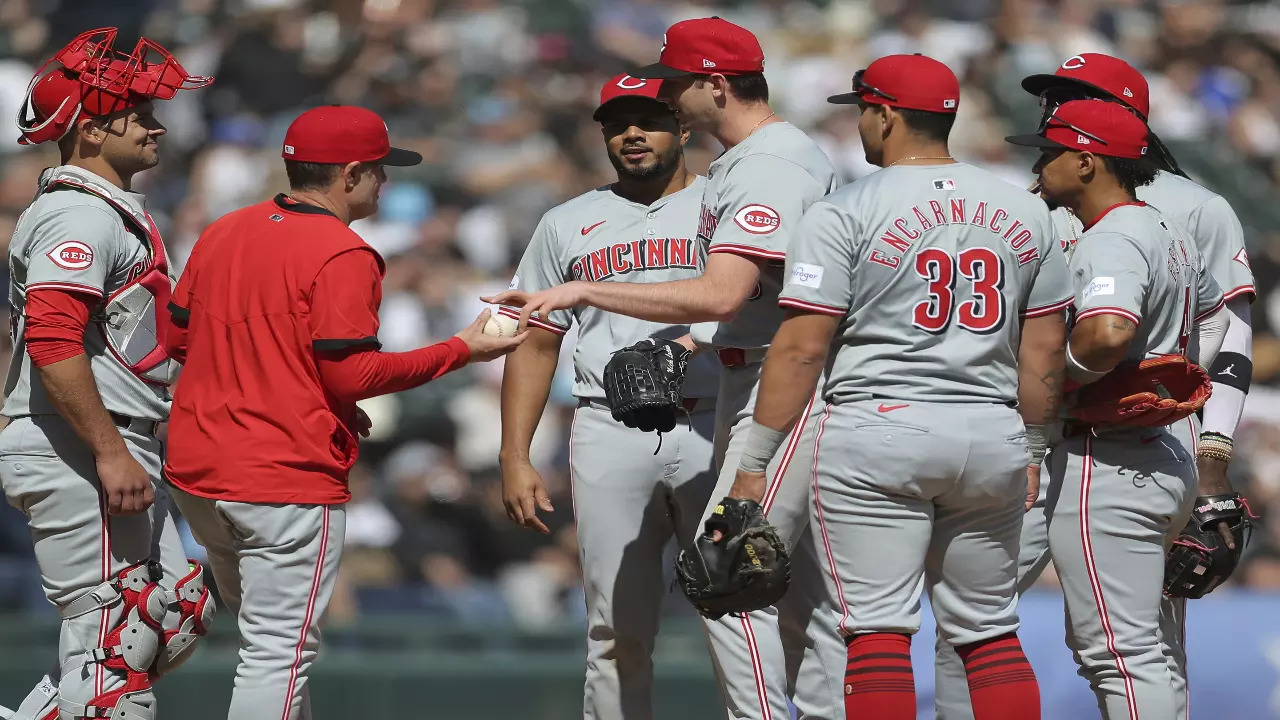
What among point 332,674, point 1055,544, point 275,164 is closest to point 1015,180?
point 275,164

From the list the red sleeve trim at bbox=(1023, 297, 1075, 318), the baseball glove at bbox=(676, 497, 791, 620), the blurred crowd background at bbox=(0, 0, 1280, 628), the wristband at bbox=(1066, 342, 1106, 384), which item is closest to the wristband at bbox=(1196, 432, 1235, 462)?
the wristband at bbox=(1066, 342, 1106, 384)

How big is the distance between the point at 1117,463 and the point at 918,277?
1009 millimetres

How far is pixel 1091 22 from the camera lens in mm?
13469

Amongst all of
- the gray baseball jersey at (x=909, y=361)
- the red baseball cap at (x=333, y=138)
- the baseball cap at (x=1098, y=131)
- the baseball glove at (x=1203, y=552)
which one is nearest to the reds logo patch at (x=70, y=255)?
the red baseball cap at (x=333, y=138)

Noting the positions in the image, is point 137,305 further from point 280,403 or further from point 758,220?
point 758,220

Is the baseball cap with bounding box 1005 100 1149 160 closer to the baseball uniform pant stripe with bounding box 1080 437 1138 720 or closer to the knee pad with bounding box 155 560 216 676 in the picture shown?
the baseball uniform pant stripe with bounding box 1080 437 1138 720

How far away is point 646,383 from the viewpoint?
4.65 m

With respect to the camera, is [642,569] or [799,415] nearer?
[799,415]

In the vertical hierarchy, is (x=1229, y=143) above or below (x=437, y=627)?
above

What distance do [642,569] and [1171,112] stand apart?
924 cm

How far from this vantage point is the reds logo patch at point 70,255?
454 centimetres

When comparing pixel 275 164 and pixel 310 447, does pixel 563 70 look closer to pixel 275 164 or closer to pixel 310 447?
pixel 275 164

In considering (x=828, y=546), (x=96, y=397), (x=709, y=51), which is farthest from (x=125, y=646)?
(x=709, y=51)

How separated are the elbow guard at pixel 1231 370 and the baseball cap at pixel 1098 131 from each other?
1.10 meters
